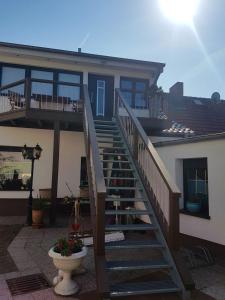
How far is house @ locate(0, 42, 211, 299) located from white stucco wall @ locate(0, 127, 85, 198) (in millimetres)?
35

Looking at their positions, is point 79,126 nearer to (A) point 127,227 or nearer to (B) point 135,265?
(A) point 127,227

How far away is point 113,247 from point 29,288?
1.38 m

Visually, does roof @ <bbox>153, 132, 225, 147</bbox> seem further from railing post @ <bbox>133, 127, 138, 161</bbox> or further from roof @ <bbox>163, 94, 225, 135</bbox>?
roof @ <bbox>163, 94, 225, 135</bbox>

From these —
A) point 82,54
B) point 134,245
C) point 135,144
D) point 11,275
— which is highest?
point 82,54

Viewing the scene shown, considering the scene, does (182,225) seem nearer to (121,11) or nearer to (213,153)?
(213,153)

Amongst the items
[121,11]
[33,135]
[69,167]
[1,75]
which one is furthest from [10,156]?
[121,11]

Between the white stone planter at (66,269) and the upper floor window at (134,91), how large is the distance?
8714 millimetres

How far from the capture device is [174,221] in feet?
14.7

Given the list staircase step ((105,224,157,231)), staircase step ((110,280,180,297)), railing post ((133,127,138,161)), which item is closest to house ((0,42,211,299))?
railing post ((133,127,138,161))

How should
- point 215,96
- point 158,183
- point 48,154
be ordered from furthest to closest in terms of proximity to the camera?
point 215,96 → point 48,154 → point 158,183

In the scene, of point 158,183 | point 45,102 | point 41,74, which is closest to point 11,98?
point 45,102

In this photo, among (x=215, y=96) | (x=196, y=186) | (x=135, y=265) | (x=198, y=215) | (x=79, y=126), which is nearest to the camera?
(x=135, y=265)

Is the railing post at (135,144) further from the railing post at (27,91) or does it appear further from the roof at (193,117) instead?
the railing post at (27,91)

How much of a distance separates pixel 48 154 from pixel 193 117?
632cm
